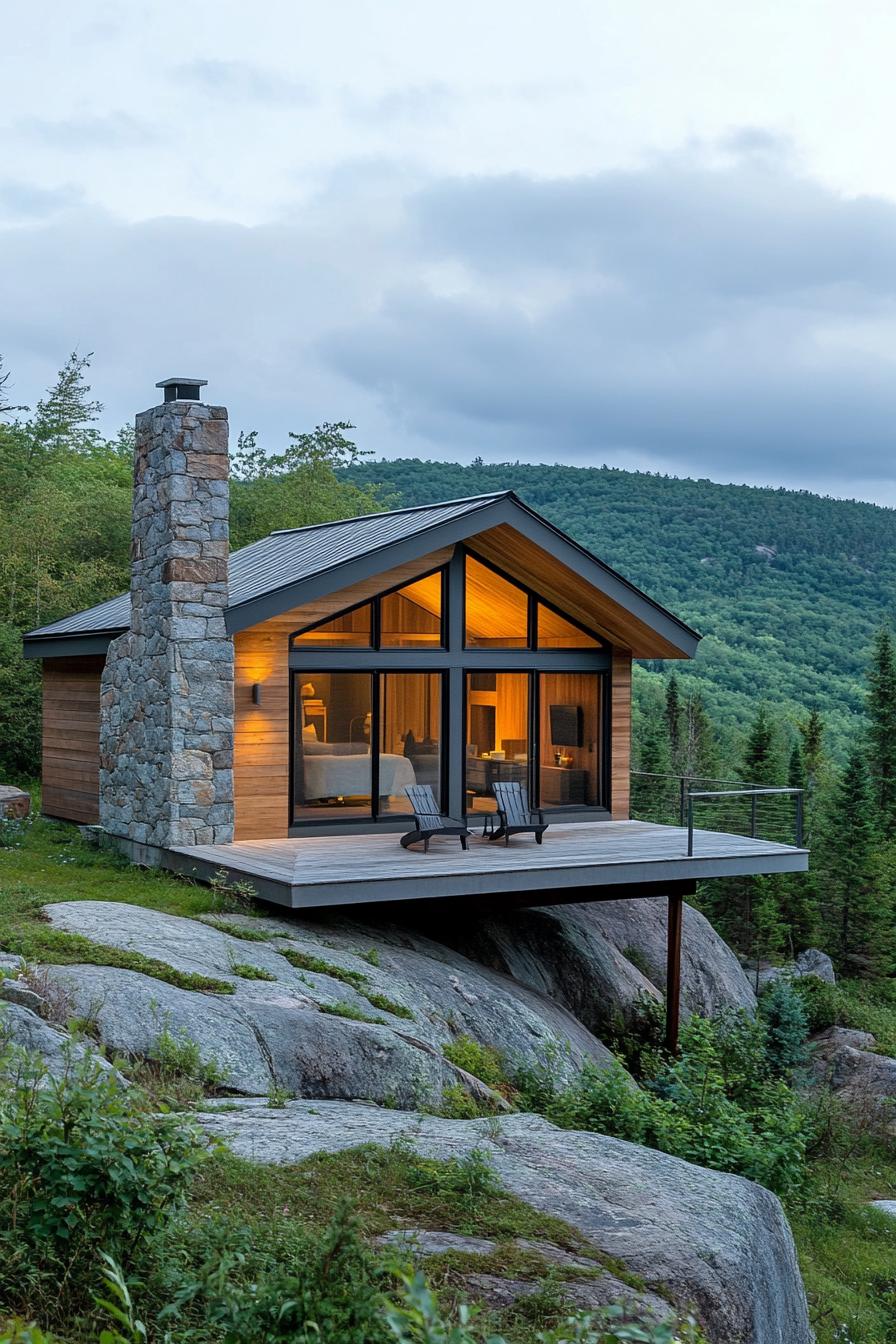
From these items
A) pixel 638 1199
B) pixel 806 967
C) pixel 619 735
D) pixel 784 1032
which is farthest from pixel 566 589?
pixel 806 967

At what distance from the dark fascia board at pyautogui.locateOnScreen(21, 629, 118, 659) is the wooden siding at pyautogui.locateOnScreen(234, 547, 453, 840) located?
2.02m

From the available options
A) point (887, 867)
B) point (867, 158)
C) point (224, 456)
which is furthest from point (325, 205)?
point (887, 867)

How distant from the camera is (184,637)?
488 inches

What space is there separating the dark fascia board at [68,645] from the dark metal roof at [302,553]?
0.05 meters

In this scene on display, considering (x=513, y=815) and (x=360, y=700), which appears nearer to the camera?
(x=513, y=815)

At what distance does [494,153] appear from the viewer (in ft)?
82.2

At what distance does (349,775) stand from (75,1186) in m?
10.1

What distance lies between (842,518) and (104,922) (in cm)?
6147

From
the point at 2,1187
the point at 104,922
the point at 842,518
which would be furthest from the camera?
the point at 842,518

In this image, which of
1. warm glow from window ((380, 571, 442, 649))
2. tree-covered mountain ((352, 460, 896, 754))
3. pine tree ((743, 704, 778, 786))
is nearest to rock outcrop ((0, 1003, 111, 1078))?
warm glow from window ((380, 571, 442, 649))

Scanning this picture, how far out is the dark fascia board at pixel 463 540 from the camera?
12477mm

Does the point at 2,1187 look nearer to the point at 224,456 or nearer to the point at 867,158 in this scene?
the point at 224,456

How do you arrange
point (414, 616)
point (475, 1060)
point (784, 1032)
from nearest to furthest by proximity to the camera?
point (475, 1060)
point (414, 616)
point (784, 1032)

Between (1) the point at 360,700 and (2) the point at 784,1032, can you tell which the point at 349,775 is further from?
(2) the point at 784,1032
